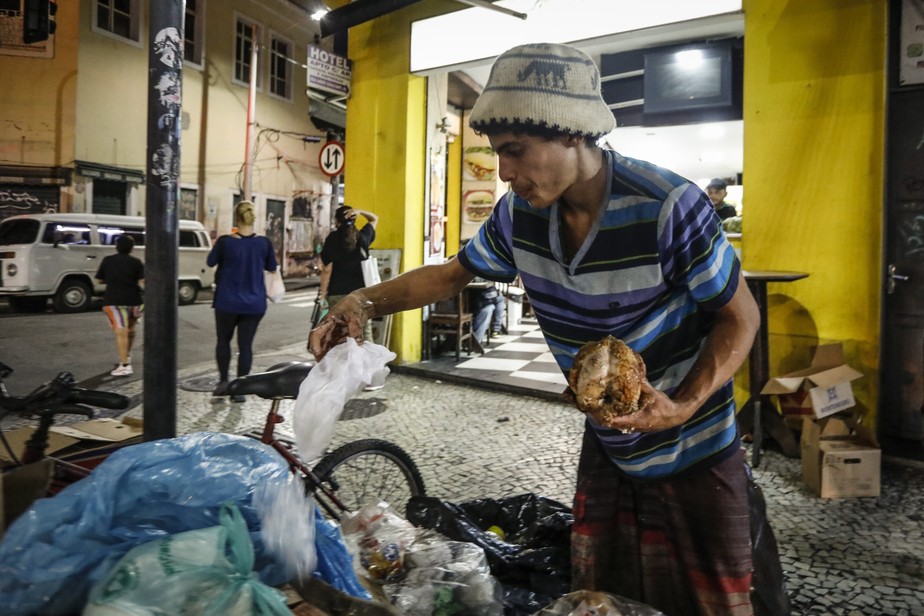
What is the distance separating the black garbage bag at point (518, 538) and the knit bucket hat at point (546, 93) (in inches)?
64.6

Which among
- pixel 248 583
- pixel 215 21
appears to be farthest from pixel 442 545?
pixel 215 21

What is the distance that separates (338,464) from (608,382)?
1998mm

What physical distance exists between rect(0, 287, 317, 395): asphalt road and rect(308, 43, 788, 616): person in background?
4.55m

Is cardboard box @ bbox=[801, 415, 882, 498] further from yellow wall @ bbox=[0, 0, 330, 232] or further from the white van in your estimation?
yellow wall @ bbox=[0, 0, 330, 232]

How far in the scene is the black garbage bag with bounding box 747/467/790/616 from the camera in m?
1.66

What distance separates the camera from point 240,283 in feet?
20.6

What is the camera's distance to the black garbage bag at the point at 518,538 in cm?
230

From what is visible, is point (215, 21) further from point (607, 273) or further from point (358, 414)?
point (607, 273)

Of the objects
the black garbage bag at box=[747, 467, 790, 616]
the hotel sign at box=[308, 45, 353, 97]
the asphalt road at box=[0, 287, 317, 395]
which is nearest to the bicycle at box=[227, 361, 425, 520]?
the black garbage bag at box=[747, 467, 790, 616]

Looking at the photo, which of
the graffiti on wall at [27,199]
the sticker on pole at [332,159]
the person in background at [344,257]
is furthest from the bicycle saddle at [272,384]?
the graffiti on wall at [27,199]

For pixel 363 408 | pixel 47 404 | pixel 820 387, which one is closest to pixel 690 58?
pixel 820 387

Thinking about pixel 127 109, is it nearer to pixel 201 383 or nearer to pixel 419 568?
pixel 201 383

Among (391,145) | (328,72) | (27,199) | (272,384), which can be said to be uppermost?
(328,72)

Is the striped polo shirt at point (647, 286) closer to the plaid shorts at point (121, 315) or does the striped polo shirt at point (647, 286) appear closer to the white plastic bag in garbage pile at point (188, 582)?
the white plastic bag in garbage pile at point (188, 582)
